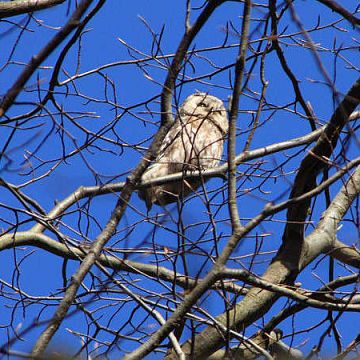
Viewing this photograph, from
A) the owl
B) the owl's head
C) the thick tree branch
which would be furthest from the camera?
the owl's head

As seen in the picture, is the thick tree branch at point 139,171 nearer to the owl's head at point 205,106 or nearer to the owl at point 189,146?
the owl at point 189,146

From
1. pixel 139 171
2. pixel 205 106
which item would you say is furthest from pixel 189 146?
pixel 139 171

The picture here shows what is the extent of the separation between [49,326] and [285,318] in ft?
4.75

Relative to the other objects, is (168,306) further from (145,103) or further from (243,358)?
(145,103)

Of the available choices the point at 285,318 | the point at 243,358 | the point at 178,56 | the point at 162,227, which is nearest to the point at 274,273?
the point at 285,318

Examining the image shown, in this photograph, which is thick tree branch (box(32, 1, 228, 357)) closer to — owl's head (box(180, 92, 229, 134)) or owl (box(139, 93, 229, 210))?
owl (box(139, 93, 229, 210))

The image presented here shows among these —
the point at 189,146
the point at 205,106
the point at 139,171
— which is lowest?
the point at 139,171

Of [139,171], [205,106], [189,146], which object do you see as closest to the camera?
[139,171]

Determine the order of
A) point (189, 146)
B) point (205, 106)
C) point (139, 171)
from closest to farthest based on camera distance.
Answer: point (139, 171) < point (189, 146) < point (205, 106)

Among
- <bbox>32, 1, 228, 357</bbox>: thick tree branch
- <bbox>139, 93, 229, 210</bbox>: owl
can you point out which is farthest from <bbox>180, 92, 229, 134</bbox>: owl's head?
<bbox>32, 1, 228, 357</bbox>: thick tree branch

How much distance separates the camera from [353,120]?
385 centimetres

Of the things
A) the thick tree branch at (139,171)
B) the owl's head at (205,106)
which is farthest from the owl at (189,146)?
the thick tree branch at (139,171)

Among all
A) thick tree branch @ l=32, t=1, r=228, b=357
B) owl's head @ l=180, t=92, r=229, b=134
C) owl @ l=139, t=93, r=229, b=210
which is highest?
owl's head @ l=180, t=92, r=229, b=134

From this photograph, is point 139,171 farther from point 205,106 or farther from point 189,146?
point 205,106
